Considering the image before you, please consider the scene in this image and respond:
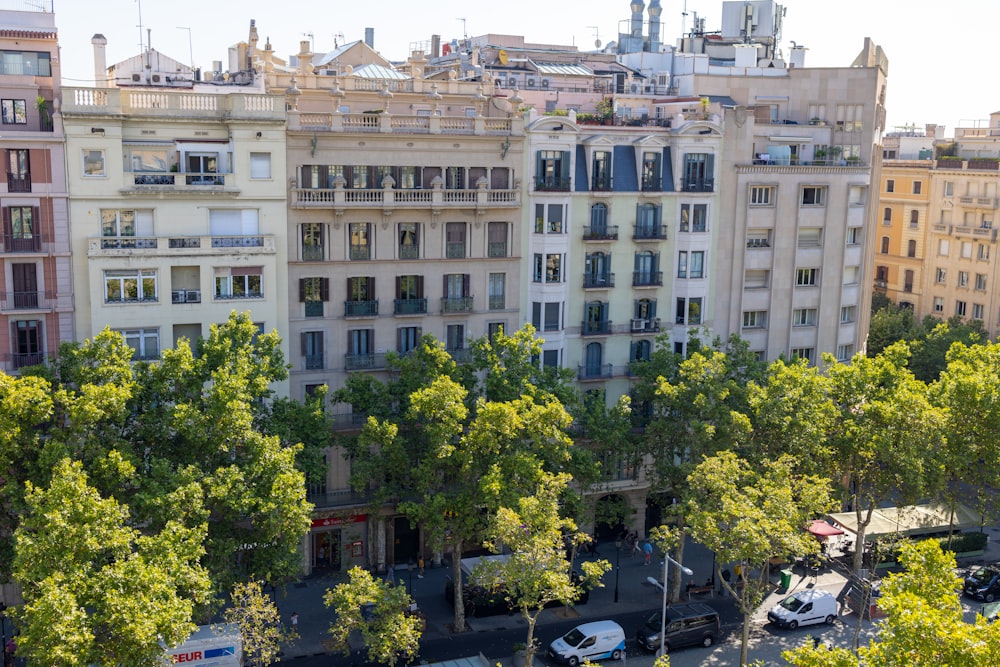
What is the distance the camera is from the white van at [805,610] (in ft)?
185

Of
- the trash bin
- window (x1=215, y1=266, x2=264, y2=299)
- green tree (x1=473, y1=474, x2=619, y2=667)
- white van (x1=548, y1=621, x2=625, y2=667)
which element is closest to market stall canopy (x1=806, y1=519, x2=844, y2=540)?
the trash bin

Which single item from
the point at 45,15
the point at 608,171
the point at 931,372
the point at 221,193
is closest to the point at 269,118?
the point at 221,193

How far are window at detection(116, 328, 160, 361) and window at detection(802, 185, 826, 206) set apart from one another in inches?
1664

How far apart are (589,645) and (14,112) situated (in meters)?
38.8

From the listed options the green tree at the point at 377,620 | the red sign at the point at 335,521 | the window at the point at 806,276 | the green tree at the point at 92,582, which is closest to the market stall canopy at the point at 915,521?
the window at the point at 806,276

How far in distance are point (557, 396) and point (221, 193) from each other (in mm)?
20831

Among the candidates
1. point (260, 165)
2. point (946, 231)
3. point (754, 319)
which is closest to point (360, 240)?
point (260, 165)

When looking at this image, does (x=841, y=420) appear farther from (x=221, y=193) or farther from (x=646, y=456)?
(x=221, y=193)

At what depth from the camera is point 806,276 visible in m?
72.4

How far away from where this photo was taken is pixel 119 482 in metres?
43.5

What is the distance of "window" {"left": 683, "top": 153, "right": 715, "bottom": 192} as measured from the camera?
2628 inches

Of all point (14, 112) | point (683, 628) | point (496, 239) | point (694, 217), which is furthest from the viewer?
point (694, 217)

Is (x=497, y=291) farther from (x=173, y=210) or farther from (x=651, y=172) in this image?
(x=173, y=210)

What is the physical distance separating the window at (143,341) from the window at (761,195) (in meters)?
38.1
